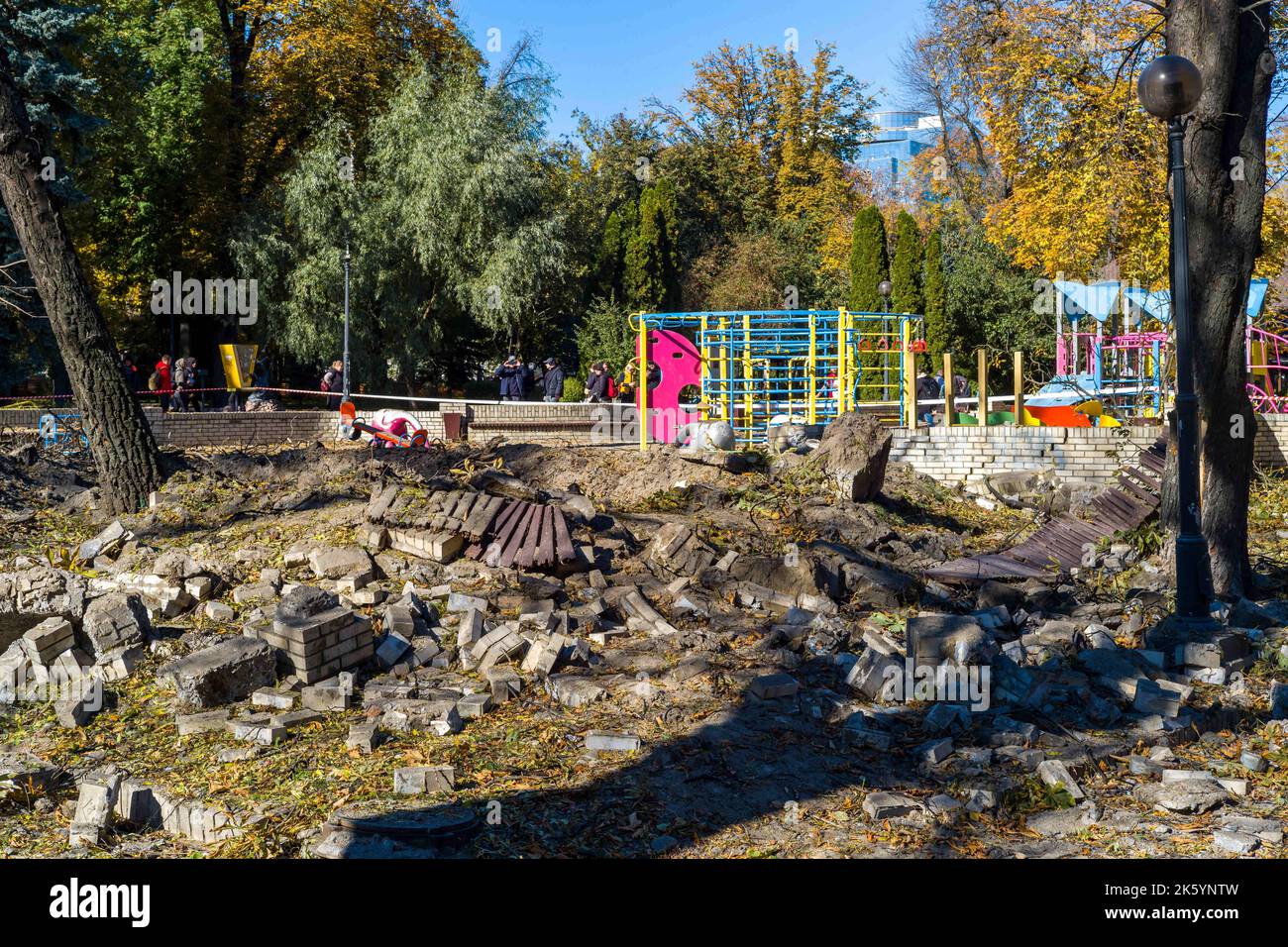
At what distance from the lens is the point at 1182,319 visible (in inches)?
273

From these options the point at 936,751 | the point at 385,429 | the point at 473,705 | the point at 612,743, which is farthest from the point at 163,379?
the point at 936,751

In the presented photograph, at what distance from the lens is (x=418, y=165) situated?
27.0 meters

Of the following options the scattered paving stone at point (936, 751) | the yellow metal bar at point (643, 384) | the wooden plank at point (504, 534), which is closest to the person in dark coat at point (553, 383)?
the yellow metal bar at point (643, 384)

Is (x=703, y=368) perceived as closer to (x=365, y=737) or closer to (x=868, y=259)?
(x=365, y=737)

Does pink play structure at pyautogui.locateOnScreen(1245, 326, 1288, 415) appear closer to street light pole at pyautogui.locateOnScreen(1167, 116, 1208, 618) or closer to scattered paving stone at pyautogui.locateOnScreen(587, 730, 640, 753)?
street light pole at pyautogui.locateOnScreen(1167, 116, 1208, 618)

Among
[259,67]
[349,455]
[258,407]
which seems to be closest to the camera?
[349,455]

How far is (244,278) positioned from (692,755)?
24.1 m

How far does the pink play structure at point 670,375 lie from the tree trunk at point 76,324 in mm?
6931

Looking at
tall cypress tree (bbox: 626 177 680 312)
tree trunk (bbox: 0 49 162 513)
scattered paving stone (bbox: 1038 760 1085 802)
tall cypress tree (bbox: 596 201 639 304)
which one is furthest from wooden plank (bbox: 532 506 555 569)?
tall cypress tree (bbox: 596 201 639 304)

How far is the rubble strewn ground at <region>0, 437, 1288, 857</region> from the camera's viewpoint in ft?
15.9

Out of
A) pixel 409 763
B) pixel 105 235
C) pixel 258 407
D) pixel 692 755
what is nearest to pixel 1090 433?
pixel 692 755
